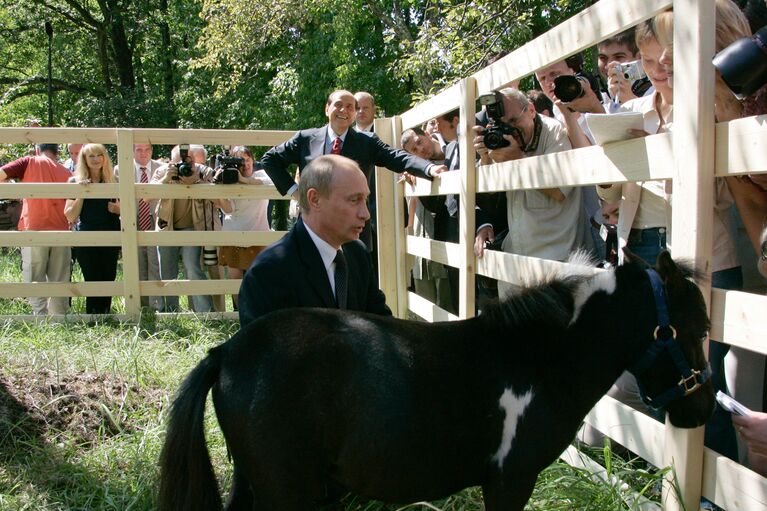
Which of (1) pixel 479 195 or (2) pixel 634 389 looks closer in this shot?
(2) pixel 634 389

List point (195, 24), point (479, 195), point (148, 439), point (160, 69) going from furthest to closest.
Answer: point (160, 69) → point (195, 24) → point (479, 195) → point (148, 439)

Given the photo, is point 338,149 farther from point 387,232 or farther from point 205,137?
point 205,137

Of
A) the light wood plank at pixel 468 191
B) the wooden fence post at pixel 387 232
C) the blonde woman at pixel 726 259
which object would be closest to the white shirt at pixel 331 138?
the wooden fence post at pixel 387 232

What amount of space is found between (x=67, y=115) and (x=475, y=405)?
26195 mm

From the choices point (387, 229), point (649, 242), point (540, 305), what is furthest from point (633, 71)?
point (387, 229)

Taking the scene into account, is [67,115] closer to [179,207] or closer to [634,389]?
[179,207]

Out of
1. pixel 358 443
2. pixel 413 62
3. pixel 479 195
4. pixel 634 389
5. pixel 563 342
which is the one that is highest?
pixel 413 62

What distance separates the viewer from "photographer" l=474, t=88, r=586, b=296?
4.15m

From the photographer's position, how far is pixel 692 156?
8.16 ft

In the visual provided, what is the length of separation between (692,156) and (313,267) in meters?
1.58

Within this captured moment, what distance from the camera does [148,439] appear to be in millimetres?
4047

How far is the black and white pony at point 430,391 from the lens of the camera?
7.55ft

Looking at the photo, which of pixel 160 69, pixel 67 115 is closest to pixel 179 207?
pixel 160 69

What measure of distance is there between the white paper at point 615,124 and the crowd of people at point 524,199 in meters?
0.04
